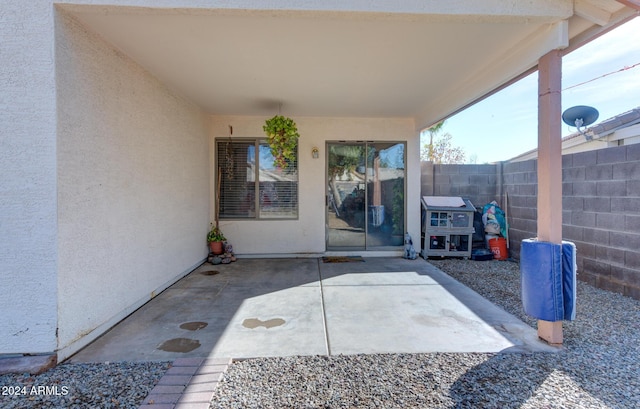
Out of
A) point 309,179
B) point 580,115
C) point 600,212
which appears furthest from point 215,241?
point 580,115

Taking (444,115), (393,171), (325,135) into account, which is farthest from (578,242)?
(325,135)

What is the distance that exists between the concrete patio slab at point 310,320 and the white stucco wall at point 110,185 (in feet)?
0.95

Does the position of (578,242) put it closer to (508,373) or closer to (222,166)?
(508,373)

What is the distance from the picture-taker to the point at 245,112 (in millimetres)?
5723

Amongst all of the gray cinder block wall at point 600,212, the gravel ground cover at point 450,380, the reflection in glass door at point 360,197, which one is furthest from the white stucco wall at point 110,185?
the gray cinder block wall at point 600,212

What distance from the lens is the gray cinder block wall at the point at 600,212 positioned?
149 inches

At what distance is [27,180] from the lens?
233 cm

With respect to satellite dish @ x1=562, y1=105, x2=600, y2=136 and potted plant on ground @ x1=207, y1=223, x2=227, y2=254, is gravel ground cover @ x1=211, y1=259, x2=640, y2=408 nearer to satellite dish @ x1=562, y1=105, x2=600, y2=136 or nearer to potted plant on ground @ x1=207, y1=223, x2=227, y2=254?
potted plant on ground @ x1=207, y1=223, x2=227, y2=254

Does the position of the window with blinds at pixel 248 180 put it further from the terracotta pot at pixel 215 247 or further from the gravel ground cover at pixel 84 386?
the gravel ground cover at pixel 84 386

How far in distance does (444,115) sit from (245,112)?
3.46 meters

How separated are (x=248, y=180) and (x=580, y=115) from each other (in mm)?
5963

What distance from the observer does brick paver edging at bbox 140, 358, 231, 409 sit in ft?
6.18

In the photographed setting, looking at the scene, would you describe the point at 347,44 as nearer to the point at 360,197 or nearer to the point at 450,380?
the point at 450,380

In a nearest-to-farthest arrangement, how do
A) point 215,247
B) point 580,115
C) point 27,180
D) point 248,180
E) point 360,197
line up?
point 27,180 < point 580,115 < point 215,247 < point 248,180 < point 360,197
